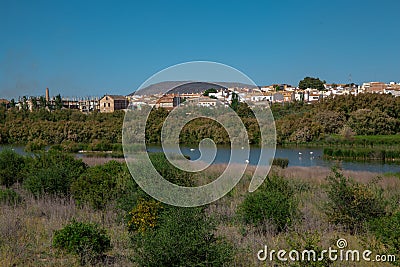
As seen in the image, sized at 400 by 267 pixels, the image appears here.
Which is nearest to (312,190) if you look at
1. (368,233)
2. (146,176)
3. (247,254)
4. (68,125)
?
(368,233)

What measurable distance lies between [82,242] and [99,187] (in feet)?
12.1

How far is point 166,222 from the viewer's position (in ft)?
15.3

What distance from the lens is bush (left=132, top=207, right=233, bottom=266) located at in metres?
4.21

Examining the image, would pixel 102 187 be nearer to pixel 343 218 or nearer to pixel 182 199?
pixel 182 199

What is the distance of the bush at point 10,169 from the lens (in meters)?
12.1

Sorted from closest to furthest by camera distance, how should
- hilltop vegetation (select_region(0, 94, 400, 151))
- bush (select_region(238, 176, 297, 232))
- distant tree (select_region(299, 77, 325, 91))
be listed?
bush (select_region(238, 176, 297, 232)) → hilltop vegetation (select_region(0, 94, 400, 151)) → distant tree (select_region(299, 77, 325, 91))

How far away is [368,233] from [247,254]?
2346 millimetres

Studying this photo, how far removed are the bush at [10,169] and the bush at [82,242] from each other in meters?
7.52

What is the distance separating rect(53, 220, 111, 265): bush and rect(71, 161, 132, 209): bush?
3.05 m

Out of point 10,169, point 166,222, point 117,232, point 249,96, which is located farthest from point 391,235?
point 10,169

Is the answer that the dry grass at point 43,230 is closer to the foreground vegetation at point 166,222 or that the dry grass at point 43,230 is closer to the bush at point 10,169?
the foreground vegetation at point 166,222

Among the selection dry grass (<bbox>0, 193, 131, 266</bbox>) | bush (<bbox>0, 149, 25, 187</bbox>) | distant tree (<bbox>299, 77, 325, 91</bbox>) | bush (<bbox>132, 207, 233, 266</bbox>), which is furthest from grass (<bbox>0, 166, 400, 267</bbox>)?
distant tree (<bbox>299, 77, 325, 91</bbox>)

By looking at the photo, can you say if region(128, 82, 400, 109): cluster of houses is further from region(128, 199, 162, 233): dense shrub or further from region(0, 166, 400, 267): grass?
region(128, 199, 162, 233): dense shrub

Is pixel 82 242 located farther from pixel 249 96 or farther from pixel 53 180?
pixel 249 96
